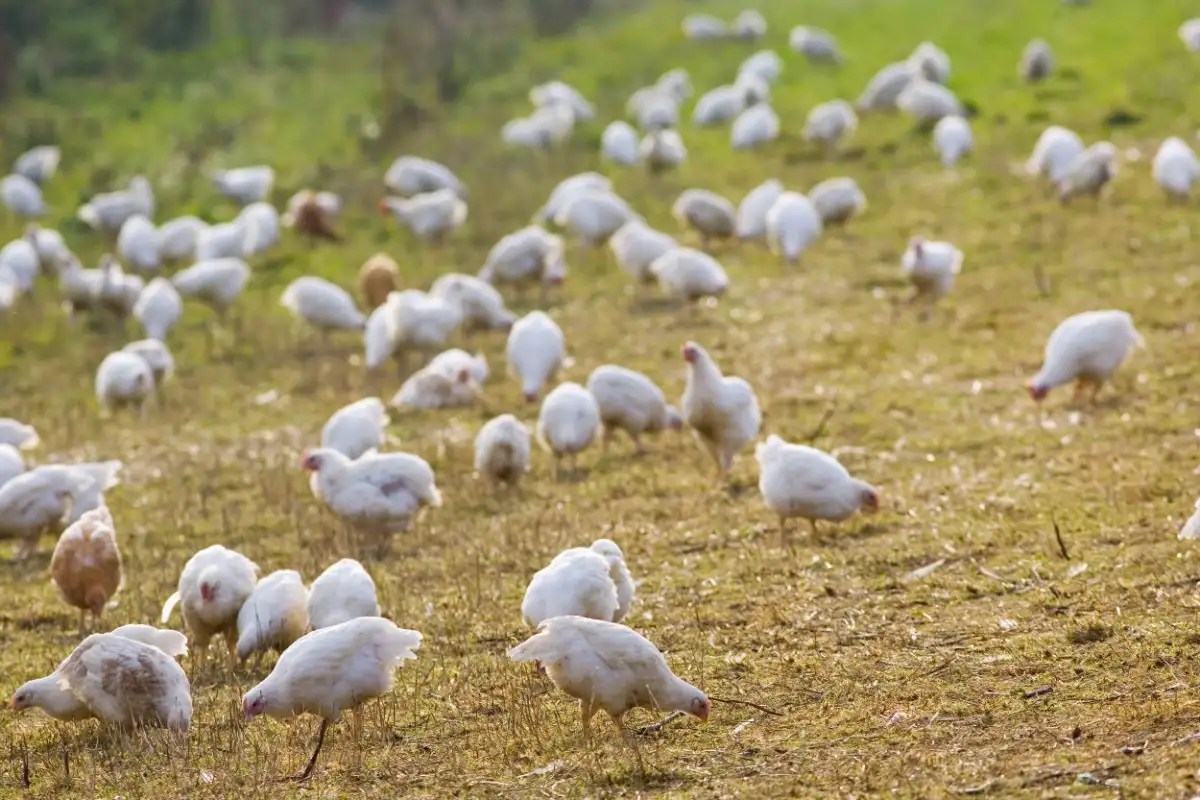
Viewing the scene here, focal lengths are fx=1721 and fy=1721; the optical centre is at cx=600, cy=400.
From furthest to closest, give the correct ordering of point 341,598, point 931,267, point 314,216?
point 314,216
point 931,267
point 341,598

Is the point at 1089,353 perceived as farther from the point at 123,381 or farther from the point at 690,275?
the point at 123,381

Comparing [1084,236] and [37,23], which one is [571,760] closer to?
[1084,236]

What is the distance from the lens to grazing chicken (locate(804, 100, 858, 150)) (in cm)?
2406

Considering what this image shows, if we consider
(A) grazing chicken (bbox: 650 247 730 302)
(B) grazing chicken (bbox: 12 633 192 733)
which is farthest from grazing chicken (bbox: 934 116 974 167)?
(B) grazing chicken (bbox: 12 633 192 733)

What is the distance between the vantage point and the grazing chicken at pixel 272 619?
8891 millimetres

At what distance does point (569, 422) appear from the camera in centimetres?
1250

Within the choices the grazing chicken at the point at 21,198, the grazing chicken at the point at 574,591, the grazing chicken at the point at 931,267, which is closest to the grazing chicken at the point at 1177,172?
the grazing chicken at the point at 931,267

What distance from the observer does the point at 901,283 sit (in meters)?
17.9

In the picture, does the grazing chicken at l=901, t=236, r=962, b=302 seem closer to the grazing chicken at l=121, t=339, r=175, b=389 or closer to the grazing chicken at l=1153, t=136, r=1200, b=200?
the grazing chicken at l=1153, t=136, r=1200, b=200

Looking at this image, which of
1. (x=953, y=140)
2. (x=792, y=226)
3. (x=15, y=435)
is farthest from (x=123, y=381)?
(x=953, y=140)

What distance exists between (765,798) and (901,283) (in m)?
12.1

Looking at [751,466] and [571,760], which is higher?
[571,760]

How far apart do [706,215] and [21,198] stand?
10.7m

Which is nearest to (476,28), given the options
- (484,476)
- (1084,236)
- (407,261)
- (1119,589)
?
(407,261)
